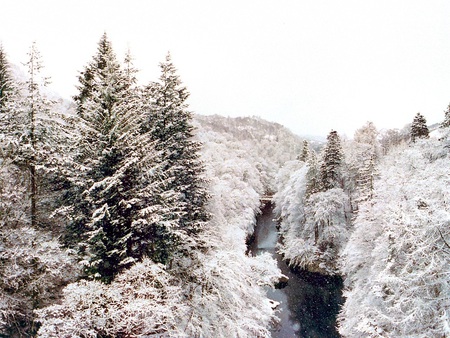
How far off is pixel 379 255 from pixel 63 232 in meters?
16.3

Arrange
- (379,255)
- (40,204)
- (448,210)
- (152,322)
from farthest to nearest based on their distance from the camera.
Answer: (379,255)
(40,204)
(448,210)
(152,322)

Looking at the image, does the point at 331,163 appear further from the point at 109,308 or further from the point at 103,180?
the point at 109,308

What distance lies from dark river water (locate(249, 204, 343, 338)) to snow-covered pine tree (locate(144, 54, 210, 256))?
13.6m

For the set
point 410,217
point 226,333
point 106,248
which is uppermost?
point 410,217

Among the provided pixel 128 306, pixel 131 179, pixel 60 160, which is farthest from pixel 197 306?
pixel 60 160

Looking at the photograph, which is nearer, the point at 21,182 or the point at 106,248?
the point at 106,248

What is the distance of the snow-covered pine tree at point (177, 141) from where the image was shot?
15922 mm

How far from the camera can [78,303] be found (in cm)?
1016

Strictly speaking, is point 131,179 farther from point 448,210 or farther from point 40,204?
point 448,210

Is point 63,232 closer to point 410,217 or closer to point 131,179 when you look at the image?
point 131,179

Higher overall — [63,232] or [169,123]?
[169,123]

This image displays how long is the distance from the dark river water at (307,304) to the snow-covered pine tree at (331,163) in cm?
1062

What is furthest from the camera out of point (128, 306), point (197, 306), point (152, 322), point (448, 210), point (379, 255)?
point (379, 255)

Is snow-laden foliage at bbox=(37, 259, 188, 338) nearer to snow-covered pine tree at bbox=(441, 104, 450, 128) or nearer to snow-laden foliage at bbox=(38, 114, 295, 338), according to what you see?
snow-laden foliage at bbox=(38, 114, 295, 338)
